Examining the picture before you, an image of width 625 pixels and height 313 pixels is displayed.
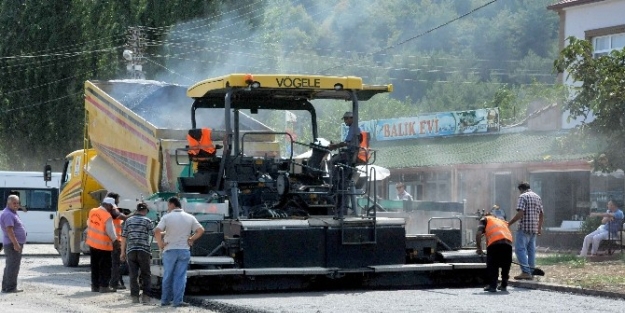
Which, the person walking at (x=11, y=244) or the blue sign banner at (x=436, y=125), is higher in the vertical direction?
the blue sign banner at (x=436, y=125)

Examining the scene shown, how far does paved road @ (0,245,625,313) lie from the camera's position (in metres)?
13.7

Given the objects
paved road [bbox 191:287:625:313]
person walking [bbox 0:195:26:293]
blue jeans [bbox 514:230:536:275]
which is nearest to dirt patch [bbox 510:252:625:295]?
blue jeans [bbox 514:230:536:275]

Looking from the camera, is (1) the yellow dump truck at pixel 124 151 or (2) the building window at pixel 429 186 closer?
(1) the yellow dump truck at pixel 124 151

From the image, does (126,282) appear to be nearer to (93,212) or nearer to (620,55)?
(93,212)

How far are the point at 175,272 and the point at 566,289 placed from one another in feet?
18.5

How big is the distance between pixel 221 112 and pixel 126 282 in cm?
388

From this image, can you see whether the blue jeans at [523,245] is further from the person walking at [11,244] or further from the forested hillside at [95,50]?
the forested hillside at [95,50]

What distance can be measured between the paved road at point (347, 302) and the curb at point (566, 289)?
21cm

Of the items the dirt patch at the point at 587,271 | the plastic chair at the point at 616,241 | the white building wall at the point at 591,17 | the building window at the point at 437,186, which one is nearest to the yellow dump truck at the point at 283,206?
the dirt patch at the point at 587,271

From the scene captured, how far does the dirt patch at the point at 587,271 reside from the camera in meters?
16.7

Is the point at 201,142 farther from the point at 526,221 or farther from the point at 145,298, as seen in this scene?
the point at 526,221

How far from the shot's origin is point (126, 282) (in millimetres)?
20125

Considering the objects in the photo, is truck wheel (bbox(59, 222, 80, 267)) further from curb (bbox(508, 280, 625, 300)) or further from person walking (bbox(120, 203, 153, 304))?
curb (bbox(508, 280, 625, 300))

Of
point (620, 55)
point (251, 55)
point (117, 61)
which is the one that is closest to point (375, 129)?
point (251, 55)
